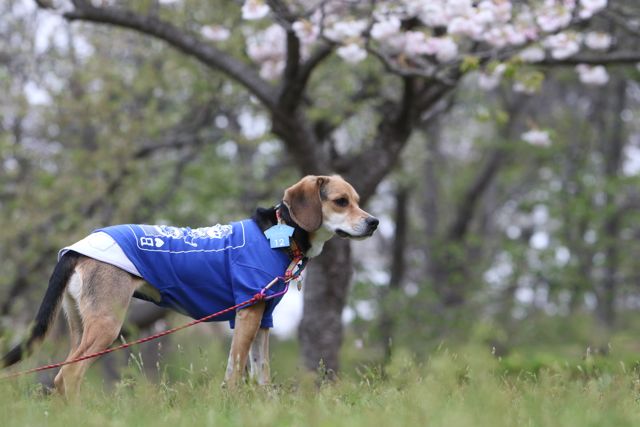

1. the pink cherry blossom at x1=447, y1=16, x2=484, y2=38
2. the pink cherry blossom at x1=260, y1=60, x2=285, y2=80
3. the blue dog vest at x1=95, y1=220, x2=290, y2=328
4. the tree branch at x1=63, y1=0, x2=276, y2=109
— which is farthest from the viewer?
the pink cherry blossom at x1=260, y1=60, x2=285, y2=80

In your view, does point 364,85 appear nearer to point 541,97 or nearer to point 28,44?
point 28,44

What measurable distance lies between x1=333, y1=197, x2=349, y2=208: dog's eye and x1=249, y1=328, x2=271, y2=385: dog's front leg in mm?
1127

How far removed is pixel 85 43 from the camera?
17547mm

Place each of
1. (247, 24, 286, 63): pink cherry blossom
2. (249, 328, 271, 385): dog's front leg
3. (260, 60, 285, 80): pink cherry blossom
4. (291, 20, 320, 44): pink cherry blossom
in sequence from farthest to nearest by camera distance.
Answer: (260, 60, 285, 80): pink cherry blossom < (247, 24, 286, 63): pink cherry blossom < (291, 20, 320, 44): pink cherry blossom < (249, 328, 271, 385): dog's front leg

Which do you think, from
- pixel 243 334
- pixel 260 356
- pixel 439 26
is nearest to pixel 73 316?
pixel 243 334

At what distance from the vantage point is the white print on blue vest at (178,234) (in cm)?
620

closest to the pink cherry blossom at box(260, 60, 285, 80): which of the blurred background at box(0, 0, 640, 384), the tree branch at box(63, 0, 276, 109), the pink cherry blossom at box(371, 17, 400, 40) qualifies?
the blurred background at box(0, 0, 640, 384)

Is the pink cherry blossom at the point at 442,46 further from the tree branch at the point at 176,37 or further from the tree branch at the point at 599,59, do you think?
the tree branch at the point at 176,37

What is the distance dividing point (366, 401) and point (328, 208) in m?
2.00

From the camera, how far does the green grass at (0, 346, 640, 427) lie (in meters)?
4.27

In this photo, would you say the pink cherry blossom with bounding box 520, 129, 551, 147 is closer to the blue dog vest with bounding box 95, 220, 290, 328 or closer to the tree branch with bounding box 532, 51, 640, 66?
the tree branch with bounding box 532, 51, 640, 66

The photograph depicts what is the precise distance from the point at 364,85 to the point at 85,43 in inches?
232

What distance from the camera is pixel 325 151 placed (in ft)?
38.9

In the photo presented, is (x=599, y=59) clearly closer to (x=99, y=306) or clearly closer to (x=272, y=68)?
(x=272, y=68)
